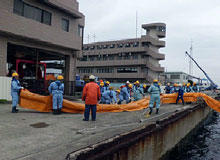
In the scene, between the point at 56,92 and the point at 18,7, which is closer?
the point at 56,92

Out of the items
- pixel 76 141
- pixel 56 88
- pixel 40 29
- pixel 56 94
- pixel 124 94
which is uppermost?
pixel 40 29

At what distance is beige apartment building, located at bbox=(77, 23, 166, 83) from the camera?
43.1 metres

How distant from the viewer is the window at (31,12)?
14.1 metres

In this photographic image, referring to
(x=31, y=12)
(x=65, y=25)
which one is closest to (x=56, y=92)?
(x=31, y=12)

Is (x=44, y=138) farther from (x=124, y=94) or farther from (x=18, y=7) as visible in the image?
(x=18, y=7)

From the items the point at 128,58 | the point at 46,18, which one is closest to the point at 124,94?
the point at 46,18

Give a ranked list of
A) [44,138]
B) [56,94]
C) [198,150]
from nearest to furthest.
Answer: [44,138]
[56,94]
[198,150]

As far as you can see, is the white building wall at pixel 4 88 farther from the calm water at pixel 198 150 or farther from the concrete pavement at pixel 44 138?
the calm water at pixel 198 150

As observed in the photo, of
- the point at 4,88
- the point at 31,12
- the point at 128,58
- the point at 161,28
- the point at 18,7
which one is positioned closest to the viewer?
the point at 4,88

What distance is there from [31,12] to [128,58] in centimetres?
3165

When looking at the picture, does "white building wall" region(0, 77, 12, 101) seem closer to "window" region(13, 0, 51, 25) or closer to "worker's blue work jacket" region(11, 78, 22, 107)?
"worker's blue work jacket" region(11, 78, 22, 107)

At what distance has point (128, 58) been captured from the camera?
4506 centimetres

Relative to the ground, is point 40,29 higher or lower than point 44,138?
higher

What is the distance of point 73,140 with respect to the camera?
193 inches
